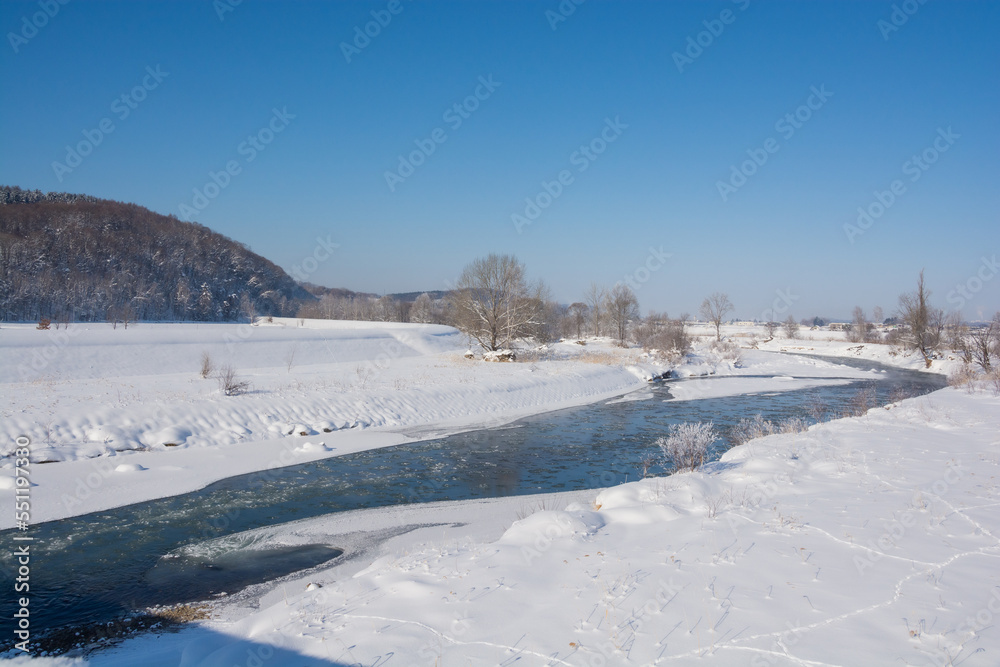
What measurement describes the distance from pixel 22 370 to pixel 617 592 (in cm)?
2399

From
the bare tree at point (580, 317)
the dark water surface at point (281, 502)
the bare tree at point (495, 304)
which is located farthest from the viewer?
the bare tree at point (580, 317)

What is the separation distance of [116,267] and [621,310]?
230 feet

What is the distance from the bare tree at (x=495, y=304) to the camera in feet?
116

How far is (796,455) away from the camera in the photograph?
10367mm

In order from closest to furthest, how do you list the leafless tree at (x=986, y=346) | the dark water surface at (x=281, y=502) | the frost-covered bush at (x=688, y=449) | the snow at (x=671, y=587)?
1. the snow at (x=671, y=587)
2. the dark water surface at (x=281, y=502)
3. the frost-covered bush at (x=688, y=449)
4. the leafless tree at (x=986, y=346)

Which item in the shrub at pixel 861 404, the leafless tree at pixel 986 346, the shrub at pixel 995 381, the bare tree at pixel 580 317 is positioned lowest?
the shrub at pixel 861 404

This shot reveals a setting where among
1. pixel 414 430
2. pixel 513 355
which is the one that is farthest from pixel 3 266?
pixel 414 430

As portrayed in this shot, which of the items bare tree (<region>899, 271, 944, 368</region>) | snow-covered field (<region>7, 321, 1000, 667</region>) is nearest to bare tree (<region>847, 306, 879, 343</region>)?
bare tree (<region>899, 271, 944, 368</region>)

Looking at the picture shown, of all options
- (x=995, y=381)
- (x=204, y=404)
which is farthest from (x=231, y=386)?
(x=995, y=381)

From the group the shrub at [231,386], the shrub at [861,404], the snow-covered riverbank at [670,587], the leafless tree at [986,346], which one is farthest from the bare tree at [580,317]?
the snow-covered riverbank at [670,587]

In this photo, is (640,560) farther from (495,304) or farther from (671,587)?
(495,304)

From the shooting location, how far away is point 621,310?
211 feet

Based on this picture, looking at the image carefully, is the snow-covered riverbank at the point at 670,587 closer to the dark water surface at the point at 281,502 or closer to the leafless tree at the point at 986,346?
the dark water surface at the point at 281,502

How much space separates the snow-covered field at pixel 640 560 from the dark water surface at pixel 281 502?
66 centimetres
